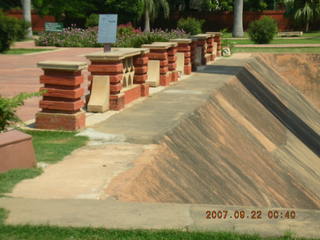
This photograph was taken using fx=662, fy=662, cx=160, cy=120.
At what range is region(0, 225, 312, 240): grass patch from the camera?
5363mm

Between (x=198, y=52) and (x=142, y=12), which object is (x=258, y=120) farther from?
(x=142, y=12)

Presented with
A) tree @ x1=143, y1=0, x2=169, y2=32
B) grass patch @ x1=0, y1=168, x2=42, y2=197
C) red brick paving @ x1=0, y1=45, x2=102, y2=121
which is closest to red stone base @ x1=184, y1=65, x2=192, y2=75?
red brick paving @ x1=0, y1=45, x2=102, y2=121

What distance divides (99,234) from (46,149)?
13.0 feet

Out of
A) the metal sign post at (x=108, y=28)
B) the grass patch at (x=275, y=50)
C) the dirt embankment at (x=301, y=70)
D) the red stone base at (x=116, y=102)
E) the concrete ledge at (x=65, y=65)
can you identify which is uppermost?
the metal sign post at (x=108, y=28)

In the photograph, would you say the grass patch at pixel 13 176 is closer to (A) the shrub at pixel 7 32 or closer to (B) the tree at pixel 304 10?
(A) the shrub at pixel 7 32

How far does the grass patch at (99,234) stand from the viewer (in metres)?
5.36

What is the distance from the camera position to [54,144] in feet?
31.4

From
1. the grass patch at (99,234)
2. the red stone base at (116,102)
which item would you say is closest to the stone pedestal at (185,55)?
the red stone base at (116,102)

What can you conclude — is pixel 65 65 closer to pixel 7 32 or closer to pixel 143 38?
pixel 143 38

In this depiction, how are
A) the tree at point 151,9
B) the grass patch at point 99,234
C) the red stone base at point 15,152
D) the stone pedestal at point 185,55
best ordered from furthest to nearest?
the tree at point 151,9, the stone pedestal at point 185,55, the red stone base at point 15,152, the grass patch at point 99,234

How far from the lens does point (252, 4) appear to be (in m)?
58.0

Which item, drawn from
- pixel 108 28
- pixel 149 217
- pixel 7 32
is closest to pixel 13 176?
pixel 149 217
